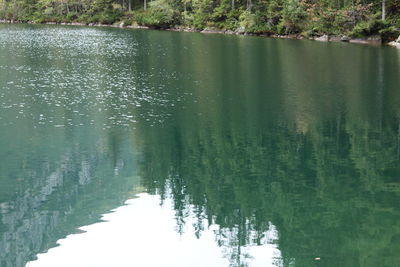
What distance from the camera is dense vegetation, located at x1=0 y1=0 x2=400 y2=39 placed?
66125 mm

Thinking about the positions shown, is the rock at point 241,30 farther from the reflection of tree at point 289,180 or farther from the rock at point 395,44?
the reflection of tree at point 289,180

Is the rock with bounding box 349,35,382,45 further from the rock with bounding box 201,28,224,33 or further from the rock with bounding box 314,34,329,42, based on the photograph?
the rock with bounding box 201,28,224,33

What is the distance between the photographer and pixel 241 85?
35.5 m

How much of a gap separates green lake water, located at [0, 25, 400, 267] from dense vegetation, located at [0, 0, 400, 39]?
95.9 feet

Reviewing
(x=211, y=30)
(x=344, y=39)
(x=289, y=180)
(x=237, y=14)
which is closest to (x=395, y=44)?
(x=344, y=39)

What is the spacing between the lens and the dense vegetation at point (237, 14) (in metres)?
66.1

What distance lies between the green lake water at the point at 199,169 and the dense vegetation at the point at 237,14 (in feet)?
95.9

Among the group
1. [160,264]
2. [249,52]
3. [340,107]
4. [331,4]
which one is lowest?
[160,264]

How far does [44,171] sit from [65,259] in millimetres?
6519

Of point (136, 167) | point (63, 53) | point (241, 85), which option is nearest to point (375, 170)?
point (136, 167)

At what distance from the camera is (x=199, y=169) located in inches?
768

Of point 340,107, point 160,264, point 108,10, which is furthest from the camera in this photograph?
point 108,10

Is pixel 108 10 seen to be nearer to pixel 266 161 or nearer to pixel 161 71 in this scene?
pixel 161 71

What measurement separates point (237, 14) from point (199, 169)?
70.0 m
